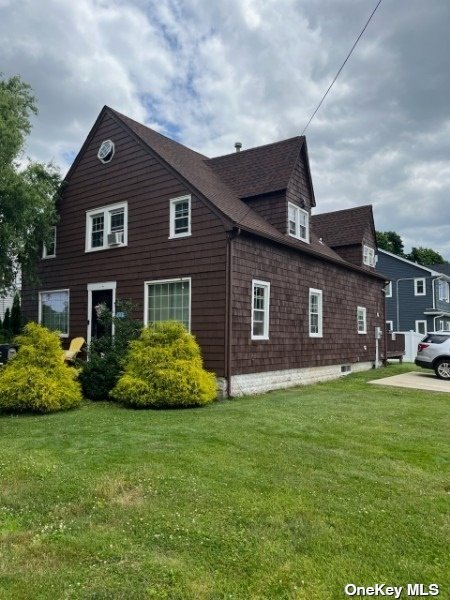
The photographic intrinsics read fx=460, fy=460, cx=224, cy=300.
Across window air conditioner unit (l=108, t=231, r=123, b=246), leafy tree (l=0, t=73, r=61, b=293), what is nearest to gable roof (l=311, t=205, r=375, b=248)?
window air conditioner unit (l=108, t=231, r=123, b=246)

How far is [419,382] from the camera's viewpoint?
14.1 metres

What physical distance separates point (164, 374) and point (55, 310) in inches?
293

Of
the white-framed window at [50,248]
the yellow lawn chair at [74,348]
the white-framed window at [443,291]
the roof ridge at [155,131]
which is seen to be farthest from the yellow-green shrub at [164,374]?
the white-framed window at [443,291]

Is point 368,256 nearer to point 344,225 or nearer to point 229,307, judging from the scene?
point 344,225

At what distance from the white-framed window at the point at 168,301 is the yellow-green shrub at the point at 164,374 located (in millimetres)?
1379

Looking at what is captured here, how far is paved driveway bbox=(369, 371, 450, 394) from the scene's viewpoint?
12961 millimetres

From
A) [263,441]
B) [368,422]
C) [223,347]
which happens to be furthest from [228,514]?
[223,347]

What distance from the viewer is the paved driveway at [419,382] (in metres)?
13.0

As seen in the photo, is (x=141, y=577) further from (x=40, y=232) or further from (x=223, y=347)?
(x=40, y=232)

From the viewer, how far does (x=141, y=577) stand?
116 inches

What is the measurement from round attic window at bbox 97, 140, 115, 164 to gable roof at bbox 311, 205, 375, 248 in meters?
9.98

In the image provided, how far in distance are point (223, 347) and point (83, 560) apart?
7810 mm

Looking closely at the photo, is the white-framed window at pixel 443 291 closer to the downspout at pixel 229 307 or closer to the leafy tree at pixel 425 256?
the downspout at pixel 229 307

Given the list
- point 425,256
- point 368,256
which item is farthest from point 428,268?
point 425,256
